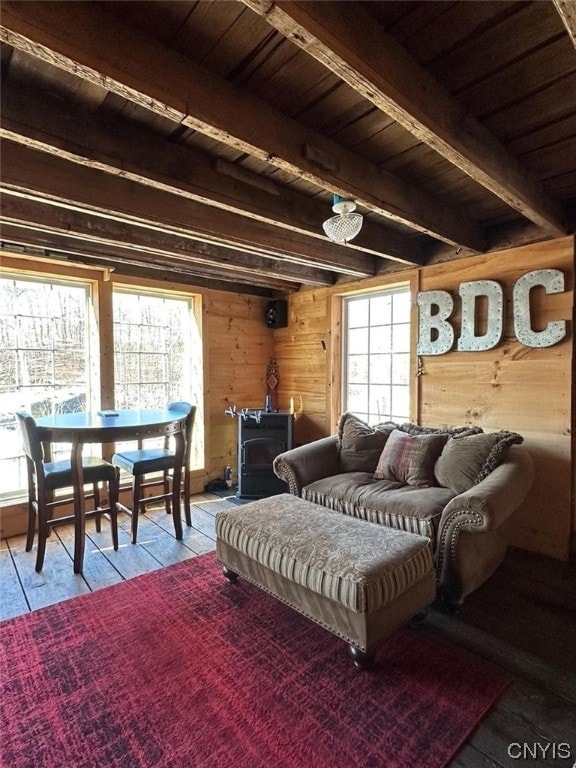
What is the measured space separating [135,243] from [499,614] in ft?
10.2

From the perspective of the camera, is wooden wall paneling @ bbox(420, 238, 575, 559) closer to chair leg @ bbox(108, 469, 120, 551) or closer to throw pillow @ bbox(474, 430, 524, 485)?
throw pillow @ bbox(474, 430, 524, 485)

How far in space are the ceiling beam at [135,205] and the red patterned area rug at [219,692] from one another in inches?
83.3

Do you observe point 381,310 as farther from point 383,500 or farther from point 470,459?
point 383,500

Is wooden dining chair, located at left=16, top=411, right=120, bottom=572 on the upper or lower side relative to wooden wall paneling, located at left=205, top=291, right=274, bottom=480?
lower

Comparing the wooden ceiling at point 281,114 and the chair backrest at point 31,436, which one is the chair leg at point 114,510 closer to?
the chair backrest at point 31,436

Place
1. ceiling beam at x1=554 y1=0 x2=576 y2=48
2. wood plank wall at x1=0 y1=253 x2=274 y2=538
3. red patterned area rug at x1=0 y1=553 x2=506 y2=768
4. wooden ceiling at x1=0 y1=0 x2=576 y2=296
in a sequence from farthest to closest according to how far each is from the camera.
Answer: wood plank wall at x1=0 y1=253 x2=274 y2=538
red patterned area rug at x1=0 y1=553 x2=506 y2=768
wooden ceiling at x1=0 y1=0 x2=576 y2=296
ceiling beam at x1=554 y1=0 x2=576 y2=48

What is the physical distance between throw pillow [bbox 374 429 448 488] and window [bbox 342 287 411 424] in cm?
79

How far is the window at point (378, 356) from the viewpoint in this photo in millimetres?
3701

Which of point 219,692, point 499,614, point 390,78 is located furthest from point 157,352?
point 499,614

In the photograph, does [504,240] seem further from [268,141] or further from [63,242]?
[63,242]

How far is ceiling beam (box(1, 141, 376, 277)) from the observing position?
1.88 m

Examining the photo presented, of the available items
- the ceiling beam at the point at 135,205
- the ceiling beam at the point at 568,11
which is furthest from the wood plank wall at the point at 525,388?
the ceiling beam at the point at 568,11

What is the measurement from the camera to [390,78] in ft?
4.15

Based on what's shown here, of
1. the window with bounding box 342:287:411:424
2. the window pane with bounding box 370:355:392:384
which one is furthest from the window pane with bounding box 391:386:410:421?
the window pane with bounding box 370:355:392:384
